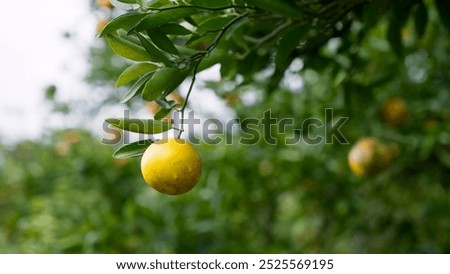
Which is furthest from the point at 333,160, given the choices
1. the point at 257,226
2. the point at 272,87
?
the point at 272,87

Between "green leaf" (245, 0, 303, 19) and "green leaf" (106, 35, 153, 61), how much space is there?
14 cm

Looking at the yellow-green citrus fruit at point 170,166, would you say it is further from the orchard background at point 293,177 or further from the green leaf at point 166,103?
the orchard background at point 293,177

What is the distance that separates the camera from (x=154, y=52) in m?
0.65

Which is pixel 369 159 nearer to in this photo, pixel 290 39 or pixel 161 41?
pixel 290 39

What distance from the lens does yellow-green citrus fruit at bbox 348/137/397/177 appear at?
1.34 metres

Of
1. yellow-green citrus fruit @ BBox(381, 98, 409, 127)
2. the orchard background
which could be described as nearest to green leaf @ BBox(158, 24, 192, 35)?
the orchard background

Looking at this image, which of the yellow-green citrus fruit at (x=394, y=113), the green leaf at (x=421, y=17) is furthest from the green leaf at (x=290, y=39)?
the yellow-green citrus fruit at (x=394, y=113)

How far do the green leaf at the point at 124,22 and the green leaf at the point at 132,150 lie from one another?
14 centimetres

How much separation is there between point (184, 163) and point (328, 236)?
5.41 ft

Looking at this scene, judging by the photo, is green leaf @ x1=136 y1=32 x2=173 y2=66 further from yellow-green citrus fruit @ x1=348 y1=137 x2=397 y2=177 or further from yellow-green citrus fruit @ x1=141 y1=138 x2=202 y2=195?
yellow-green citrus fruit @ x1=348 y1=137 x2=397 y2=177

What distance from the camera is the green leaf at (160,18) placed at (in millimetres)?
641

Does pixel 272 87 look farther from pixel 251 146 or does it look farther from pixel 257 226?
pixel 257 226

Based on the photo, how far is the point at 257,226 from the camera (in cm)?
221

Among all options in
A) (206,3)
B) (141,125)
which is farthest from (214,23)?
(141,125)
